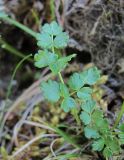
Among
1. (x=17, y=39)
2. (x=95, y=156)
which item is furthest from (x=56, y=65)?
(x=17, y=39)

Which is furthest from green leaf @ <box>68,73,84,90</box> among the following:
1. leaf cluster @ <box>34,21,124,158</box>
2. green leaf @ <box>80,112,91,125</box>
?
green leaf @ <box>80,112,91,125</box>

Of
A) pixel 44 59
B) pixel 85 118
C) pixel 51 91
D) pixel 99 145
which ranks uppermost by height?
pixel 44 59

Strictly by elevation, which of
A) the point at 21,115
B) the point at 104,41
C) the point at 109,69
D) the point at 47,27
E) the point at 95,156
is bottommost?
the point at 95,156

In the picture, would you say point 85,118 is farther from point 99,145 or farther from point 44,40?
point 44,40

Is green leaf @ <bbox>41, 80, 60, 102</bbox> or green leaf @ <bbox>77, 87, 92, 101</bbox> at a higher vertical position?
green leaf @ <bbox>41, 80, 60, 102</bbox>

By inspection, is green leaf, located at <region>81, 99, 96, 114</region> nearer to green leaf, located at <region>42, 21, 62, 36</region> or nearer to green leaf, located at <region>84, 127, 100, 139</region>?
green leaf, located at <region>84, 127, 100, 139</region>

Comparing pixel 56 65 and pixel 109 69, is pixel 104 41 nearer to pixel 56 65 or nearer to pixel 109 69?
pixel 109 69

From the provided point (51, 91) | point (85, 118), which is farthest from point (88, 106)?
point (51, 91)
